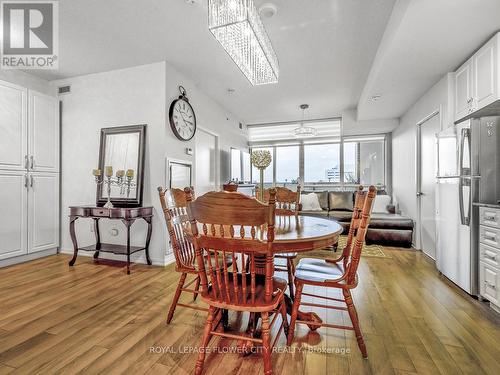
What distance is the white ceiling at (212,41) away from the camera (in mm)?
2316

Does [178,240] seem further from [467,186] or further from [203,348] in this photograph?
[467,186]

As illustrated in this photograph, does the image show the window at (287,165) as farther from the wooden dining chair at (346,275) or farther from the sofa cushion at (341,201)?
the wooden dining chair at (346,275)

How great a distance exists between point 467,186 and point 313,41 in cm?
218

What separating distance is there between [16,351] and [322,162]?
6.01m

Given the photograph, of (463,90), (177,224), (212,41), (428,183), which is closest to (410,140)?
(428,183)

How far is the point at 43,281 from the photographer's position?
2.66 meters

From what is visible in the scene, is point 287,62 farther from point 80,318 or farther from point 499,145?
point 80,318

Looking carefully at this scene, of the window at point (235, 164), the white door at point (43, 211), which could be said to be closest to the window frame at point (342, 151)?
the window at point (235, 164)

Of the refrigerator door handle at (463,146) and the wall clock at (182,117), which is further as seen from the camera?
the wall clock at (182,117)

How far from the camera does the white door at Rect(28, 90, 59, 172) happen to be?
342cm

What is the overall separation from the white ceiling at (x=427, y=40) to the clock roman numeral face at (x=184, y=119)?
2575mm

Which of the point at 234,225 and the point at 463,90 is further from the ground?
the point at 463,90

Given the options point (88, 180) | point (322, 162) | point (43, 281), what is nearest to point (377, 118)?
point (322, 162)

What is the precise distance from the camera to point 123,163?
11.3 feet
